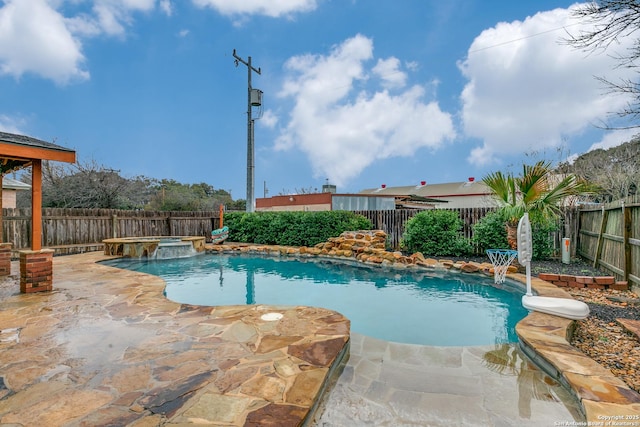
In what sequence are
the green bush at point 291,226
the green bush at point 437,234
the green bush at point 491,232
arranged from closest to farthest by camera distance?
the green bush at point 491,232
the green bush at point 437,234
the green bush at point 291,226

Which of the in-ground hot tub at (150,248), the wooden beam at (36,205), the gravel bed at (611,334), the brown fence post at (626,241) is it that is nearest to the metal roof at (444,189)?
the in-ground hot tub at (150,248)

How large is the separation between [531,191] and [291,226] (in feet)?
26.7

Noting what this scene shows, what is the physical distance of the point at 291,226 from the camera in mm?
12391

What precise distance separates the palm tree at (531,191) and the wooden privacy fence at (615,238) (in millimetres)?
741

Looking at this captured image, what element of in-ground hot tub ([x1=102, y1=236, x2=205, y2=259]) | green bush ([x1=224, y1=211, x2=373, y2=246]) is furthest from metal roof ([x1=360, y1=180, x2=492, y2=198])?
in-ground hot tub ([x1=102, y1=236, x2=205, y2=259])

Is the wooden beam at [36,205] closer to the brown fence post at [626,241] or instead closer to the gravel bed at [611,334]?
the gravel bed at [611,334]

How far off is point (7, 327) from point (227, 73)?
52.2 feet

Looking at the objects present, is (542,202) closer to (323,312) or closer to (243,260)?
(323,312)

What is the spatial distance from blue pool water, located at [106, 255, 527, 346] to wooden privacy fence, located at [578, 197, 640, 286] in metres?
1.76

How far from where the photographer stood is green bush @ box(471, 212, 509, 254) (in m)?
8.38

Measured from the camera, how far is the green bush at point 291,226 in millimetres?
11492

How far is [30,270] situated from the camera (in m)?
4.79

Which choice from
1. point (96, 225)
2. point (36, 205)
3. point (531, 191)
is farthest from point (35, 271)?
point (531, 191)

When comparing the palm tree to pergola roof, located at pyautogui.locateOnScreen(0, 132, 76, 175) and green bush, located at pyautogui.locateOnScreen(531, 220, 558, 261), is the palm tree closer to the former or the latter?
green bush, located at pyautogui.locateOnScreen(531, 220, 558, 261)
